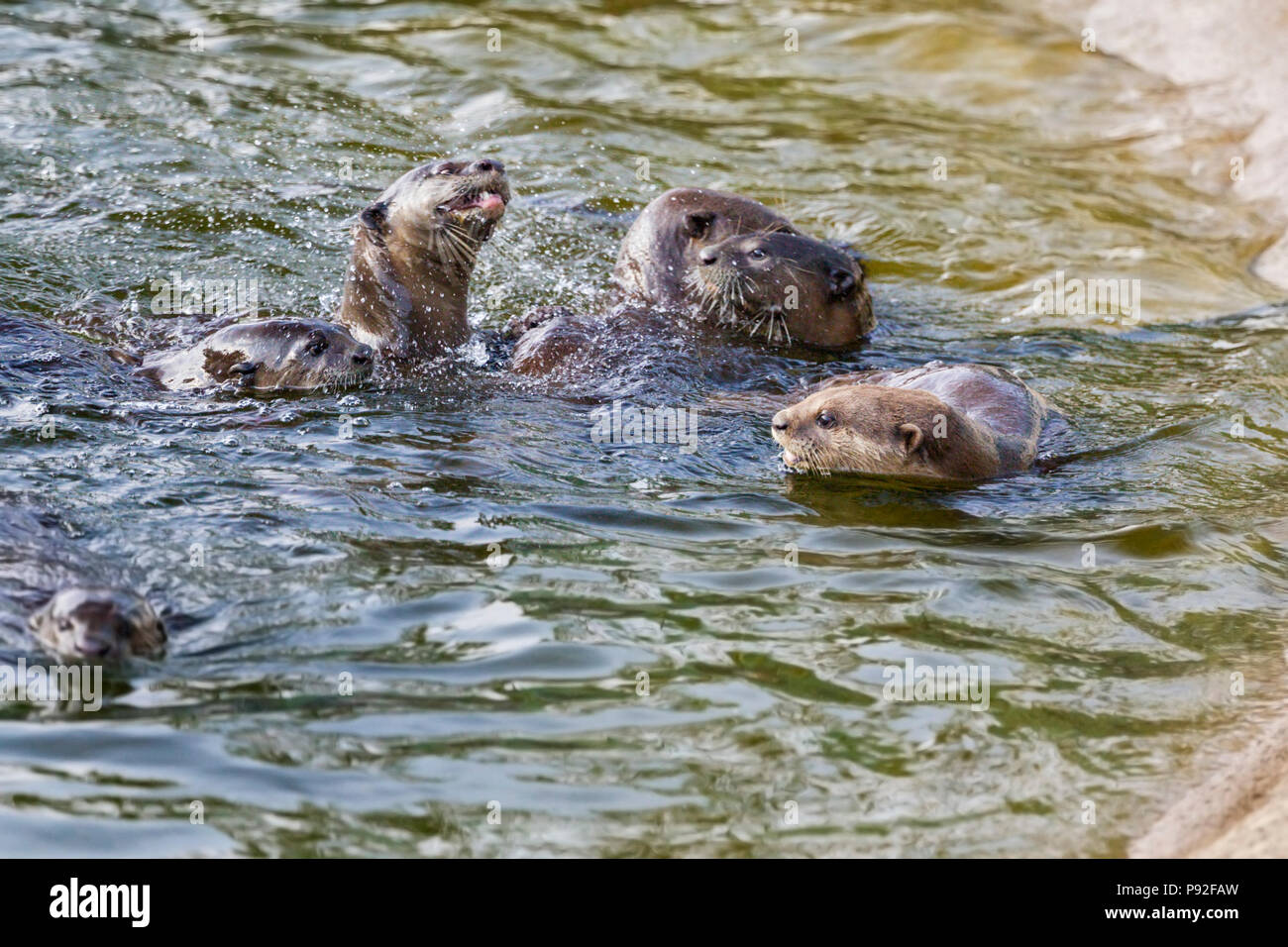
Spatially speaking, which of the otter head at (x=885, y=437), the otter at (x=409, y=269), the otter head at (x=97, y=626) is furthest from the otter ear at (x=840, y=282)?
the otter head at (x=97, y=626)

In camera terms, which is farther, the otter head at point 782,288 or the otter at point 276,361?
the otter head at point 782,288

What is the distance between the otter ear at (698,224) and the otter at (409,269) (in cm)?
124

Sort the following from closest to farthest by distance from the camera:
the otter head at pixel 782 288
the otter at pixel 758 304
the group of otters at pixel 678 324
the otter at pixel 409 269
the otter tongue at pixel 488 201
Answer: the group of otters at pixel 678 324 < the otter tongue at pixel 488 201 < the otter at pixel 409 269 < the otter at pixel 758 304 < the otter head at pixel 782 288

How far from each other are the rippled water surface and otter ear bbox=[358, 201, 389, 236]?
653mm

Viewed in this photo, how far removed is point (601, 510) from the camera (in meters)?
5.37

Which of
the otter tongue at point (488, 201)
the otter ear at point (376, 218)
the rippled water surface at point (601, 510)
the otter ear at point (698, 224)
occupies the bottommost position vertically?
the rippled water surface at point (601, 510)

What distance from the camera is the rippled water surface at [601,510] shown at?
3.82m

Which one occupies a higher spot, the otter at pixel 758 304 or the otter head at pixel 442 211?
the otter head at pixel 442 211

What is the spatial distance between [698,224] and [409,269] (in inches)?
59.8

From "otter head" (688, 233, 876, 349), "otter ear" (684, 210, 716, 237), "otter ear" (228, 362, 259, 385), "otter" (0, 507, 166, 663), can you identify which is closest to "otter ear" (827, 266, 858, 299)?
"otter head" (688, 233, 876, 349)

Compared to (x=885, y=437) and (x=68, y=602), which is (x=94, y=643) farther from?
(x=885, y=437)

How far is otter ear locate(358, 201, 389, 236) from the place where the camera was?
6.53 metres

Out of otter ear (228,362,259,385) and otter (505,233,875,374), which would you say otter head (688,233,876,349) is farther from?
otter ear (228,362,259,385)

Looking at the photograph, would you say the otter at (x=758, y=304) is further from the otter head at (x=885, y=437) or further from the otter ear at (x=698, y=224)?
the otter head at (x=885, y=437)
